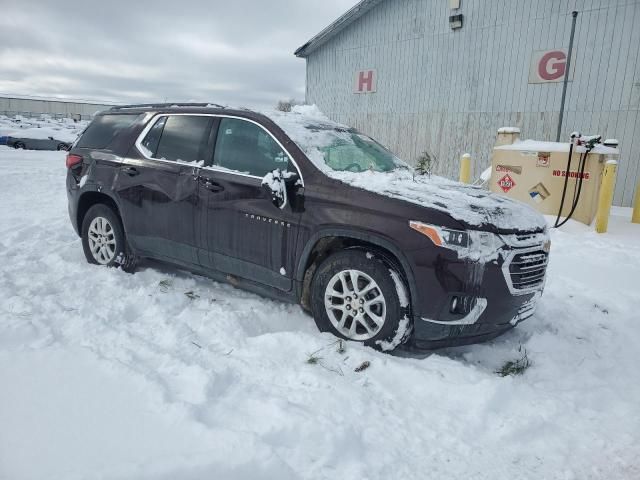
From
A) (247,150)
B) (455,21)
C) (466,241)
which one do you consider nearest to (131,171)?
(247,150)

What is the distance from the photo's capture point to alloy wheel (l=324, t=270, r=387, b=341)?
9.61ft

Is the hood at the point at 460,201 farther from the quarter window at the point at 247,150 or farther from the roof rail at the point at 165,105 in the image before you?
the roof rail at the point at 165,105

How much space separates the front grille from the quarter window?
1.70m

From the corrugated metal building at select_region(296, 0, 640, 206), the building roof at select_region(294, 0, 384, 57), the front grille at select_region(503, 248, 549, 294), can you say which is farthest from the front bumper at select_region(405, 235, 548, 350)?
the building roof at select_region(294, 0, 384, 57)

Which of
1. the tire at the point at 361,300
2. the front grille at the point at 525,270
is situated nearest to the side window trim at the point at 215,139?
the tire at the point at 361,300

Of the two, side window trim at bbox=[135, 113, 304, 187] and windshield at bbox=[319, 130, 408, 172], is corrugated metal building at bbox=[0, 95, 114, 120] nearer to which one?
side window trim at bbox=[135, 113, 304, 187]

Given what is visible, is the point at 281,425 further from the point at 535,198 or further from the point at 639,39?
the point at 639,39

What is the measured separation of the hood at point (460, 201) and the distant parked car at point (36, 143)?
85.8 feet

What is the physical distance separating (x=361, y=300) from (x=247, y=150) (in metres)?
1.54

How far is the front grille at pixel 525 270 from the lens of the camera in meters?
2.80

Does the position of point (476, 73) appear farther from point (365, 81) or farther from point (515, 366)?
point (515, 366)

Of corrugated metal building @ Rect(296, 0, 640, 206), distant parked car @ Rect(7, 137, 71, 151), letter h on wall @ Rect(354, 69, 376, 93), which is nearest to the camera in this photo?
corrugated metal building @ Rect(296, 0, 640, 206)

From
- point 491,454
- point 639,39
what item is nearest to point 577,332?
point 491,454

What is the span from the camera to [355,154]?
3.79 metres
